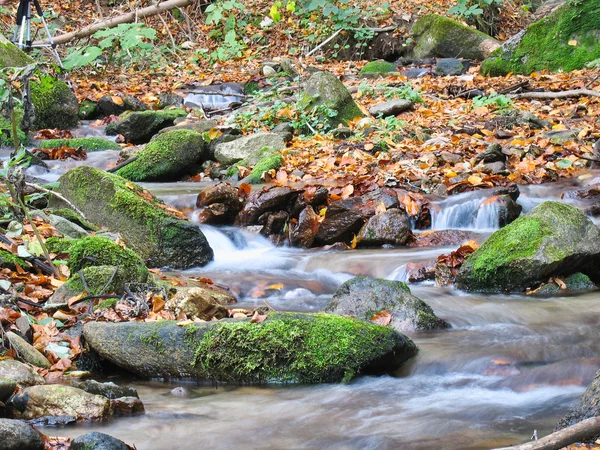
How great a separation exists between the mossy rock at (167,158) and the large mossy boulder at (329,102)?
1856 millimetres

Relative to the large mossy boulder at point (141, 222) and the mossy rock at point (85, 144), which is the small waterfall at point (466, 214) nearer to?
the large mossy boulder at point (141, 222)

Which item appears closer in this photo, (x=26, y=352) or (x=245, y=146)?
(x=26, y=352)

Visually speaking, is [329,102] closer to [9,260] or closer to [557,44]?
[557,44]

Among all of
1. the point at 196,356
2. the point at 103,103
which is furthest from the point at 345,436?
the point at 103,103

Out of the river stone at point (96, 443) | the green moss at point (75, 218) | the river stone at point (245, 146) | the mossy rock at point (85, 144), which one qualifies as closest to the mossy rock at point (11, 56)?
the mossy rock at point (85, 144)

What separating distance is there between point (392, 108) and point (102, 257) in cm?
679

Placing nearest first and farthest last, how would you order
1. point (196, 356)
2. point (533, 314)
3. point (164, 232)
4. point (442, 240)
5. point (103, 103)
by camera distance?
point (196, 356)
point (533, 314)
point (164, 232)
point (442, 240)
point (103, 103)

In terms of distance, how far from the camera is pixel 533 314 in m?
5.11

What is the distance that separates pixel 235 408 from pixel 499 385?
1499 mm

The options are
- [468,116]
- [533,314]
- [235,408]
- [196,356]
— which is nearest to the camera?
[235,408]

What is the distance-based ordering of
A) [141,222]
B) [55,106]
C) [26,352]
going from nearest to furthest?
[26,352] < [141,222] < [55,106]

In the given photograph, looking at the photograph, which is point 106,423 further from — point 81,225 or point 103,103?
point 103,103

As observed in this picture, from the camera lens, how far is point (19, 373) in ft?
11.3

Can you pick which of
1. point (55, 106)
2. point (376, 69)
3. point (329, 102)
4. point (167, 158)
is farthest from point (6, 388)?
point (376, 69)
